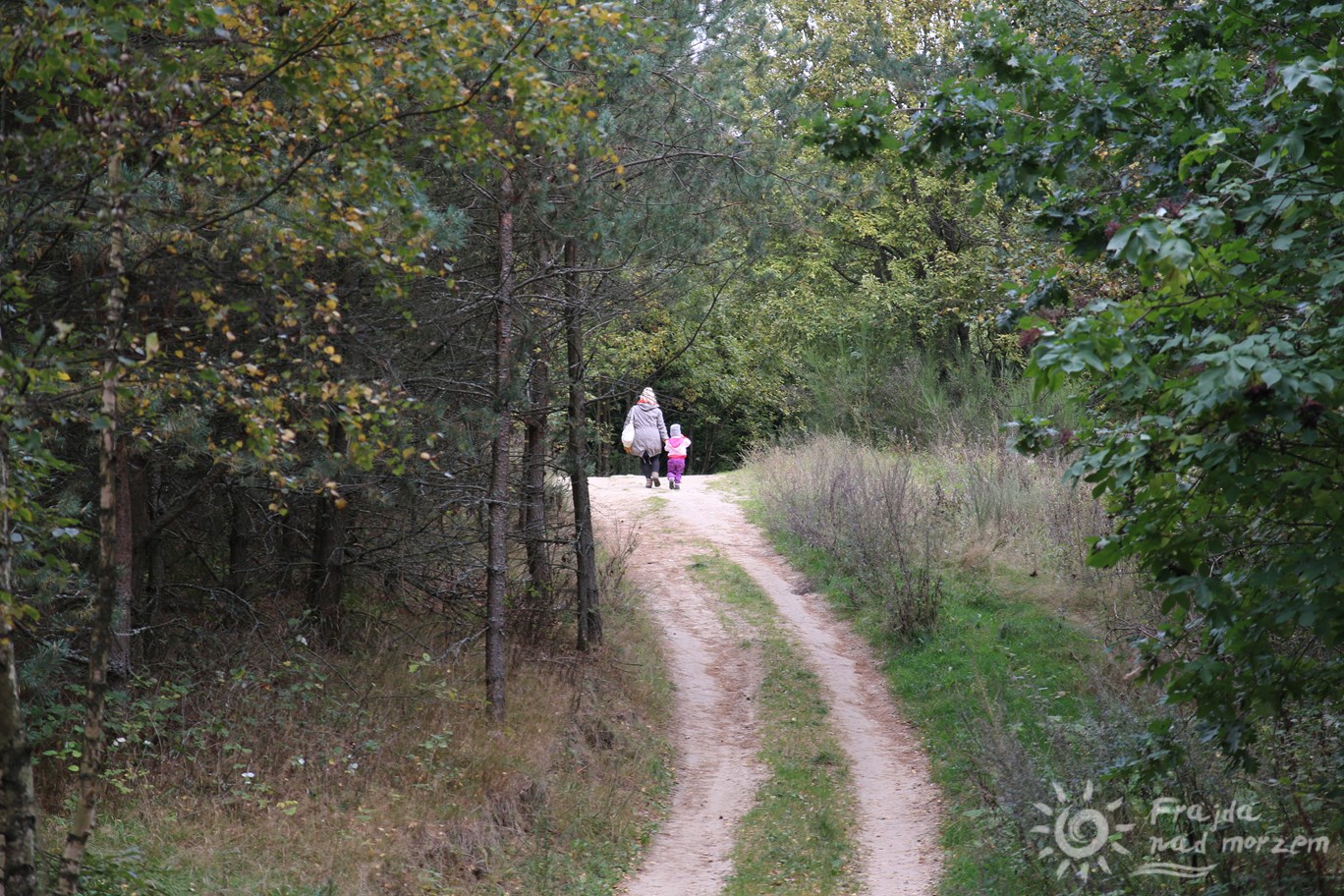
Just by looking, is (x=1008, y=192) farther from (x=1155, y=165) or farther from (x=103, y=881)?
(x=103, y=881)

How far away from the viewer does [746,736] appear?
36.9 ft

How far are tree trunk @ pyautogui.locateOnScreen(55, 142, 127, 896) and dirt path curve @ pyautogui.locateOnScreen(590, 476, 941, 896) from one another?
15.0ft

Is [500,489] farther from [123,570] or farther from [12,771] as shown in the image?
[12,771]

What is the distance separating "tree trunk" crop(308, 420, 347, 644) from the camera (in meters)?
9.67

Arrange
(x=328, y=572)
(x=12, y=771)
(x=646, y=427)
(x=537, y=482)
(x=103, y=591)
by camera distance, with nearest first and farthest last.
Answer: (x=12, y=771), (x=103, y=591), (x=328, y=572), (x=537, y=482), (x=646, y=427)

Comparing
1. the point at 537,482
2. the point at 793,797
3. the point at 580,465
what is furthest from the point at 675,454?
the point at 793,797

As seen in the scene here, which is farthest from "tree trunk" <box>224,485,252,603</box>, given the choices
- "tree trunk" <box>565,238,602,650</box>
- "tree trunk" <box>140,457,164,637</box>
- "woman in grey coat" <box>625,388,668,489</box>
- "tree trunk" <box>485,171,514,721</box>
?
"woman in grey coat" <box>625,388,668,489</box>

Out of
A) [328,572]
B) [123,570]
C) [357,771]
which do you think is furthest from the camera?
[328,572]

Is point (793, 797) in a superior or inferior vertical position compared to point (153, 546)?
inferior

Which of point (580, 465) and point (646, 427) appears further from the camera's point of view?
point (646, 427)

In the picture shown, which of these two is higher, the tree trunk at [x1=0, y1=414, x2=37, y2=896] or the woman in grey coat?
the woman in grey coat

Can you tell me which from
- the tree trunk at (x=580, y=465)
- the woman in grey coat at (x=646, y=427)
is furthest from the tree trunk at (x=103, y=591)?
the woman in grey coat at (x=646, y=427)

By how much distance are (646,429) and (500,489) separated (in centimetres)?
1117

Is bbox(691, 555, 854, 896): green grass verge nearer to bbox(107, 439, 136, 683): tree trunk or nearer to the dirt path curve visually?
the dirt path curve
